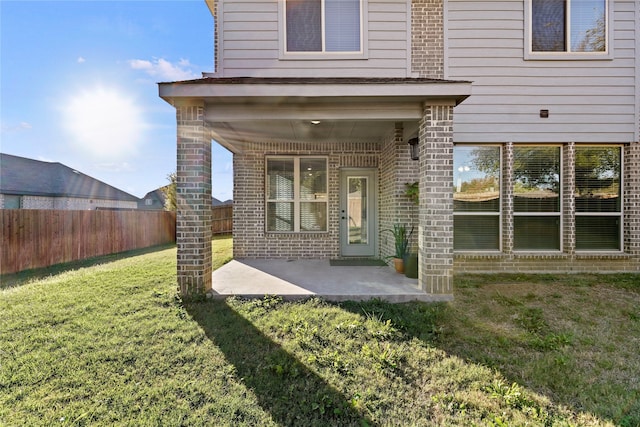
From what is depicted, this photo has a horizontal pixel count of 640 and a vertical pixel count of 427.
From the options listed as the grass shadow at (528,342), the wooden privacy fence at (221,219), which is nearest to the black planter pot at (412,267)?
the grass shadow at (528,342)

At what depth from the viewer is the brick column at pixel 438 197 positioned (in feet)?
13.5

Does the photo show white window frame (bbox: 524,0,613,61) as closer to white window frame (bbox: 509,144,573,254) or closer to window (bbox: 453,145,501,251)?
white window frame (bbox: 509,144,573,254)

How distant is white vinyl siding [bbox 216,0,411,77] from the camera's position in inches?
222

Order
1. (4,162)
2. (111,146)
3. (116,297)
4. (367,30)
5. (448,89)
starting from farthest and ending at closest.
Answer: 1. (4,162)
2. (111,146)
3. (367,30)
4. (116,297)
5. (448,89)

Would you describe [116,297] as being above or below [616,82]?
below

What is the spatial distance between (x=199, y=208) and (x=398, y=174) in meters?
3.63

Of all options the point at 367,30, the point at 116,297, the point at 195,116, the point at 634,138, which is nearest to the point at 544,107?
the point at 634,138

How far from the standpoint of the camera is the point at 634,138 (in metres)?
5.68

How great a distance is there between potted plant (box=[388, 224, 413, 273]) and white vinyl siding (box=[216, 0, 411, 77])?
301cm

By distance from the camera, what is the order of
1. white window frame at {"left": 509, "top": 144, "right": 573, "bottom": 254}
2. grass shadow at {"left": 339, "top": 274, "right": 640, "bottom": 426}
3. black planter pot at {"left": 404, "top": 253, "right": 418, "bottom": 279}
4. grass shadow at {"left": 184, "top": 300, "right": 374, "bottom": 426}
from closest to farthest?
grass shadow at {"left": 184, "top": 300, "right": 374, "bottom": 426} < grass shadow at {"left": 339, "top": 274, "right": 640, "bottom": 426} < black planter pot at {"left": 404, "top": 253, "right": 418, "bottom": 279} < white window frame at {"left": 509, "top": 144, "right": 573, "bottom": 254}

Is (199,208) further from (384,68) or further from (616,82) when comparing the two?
(616,82)

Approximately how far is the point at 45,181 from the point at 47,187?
0.68 meters

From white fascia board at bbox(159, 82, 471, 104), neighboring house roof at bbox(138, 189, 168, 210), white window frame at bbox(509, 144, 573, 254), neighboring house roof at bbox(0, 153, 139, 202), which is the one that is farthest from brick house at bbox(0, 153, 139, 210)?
white window frame at bbox(509, 144, 573, 254)

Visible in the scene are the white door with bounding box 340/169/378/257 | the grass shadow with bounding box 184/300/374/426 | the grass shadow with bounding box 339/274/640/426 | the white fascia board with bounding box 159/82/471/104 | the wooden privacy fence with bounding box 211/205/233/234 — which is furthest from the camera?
the wooden privacy fence with bounding box 211/205/233/234
